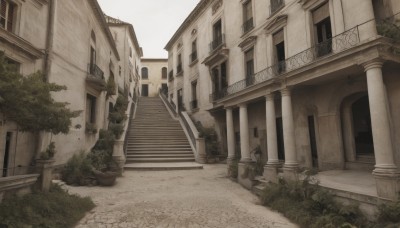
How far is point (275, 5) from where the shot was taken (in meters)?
12.0

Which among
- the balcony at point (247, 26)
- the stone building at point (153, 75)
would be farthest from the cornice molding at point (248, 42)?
the stone building at point (153, 75)

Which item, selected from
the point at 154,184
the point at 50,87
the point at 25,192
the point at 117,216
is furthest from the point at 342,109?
the point at 25,192

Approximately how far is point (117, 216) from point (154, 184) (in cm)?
390

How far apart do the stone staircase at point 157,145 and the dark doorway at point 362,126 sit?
7712 millimetres

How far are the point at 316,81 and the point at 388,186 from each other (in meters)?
4.40

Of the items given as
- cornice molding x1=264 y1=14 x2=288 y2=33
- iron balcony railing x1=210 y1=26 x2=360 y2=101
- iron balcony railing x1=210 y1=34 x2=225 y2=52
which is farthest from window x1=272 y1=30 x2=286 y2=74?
iron balcony railing x1=210 y1=34 x2=225 y2=52

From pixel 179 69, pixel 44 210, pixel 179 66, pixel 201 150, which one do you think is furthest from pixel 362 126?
pixel 179 66

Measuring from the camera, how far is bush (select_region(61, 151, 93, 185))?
384 inches

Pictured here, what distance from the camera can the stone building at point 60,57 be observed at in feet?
26.4

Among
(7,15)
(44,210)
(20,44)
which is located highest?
(7,15)

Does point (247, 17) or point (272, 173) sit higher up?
point (247, 17)

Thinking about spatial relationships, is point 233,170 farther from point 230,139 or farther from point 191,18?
point 191,18

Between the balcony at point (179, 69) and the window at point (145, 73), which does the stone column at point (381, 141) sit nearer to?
the balcony at point (179, 69)

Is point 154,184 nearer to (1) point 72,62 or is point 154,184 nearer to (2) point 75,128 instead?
(2) point 75,128
